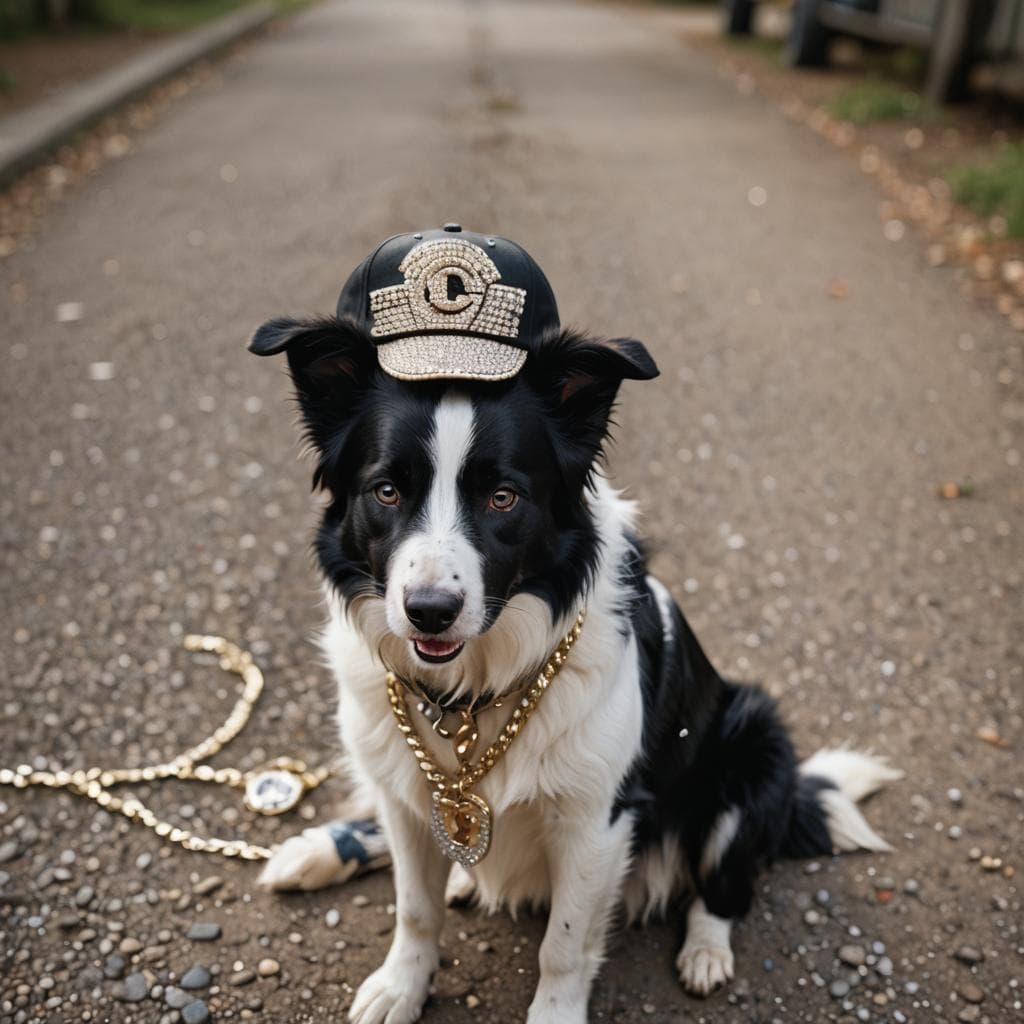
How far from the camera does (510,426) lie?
2.08 meters

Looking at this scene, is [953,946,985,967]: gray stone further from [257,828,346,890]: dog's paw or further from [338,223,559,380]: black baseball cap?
[338,223,559,380]: black baseball cap

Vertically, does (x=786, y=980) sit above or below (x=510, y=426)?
below

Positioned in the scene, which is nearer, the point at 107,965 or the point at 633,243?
the point at 107,965

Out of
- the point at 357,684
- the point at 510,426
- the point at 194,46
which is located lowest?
the point at 194,46

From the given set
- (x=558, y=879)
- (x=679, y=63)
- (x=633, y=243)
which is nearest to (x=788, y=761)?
(x=558, y=879)

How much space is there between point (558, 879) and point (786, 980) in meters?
0.72

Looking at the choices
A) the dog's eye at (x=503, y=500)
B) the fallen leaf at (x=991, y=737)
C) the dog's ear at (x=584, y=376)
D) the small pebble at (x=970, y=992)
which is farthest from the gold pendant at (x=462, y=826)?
the fallen leaf at (x=991, y=737)

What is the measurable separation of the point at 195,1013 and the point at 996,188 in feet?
25.5

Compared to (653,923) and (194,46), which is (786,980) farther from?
(194,46)

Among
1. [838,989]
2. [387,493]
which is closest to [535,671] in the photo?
[387,493]

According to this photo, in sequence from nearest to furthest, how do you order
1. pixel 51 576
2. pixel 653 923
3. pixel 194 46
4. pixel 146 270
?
1. pixel 653 923
2. pixel 51 576
3. pixel 146 270
4. pixel 194 46

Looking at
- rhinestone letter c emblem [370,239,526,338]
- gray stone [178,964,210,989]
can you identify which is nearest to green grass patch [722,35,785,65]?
rhinestone letter c emblem [370,239,526,338]

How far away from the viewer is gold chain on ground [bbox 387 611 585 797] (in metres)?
2.33

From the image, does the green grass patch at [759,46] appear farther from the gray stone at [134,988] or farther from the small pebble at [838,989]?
the gray stone at [134,988]
